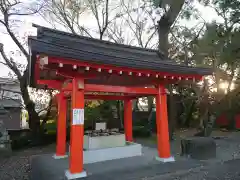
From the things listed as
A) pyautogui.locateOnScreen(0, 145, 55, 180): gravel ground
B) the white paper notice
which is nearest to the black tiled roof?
the white paper notice

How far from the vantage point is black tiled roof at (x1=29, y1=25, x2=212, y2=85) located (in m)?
4.51

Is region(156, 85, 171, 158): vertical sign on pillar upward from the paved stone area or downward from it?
upward

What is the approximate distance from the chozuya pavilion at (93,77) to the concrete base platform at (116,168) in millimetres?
304

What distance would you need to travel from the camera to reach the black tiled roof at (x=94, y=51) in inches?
177

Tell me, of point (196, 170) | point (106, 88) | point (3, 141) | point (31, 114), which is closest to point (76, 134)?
point (106, 88)

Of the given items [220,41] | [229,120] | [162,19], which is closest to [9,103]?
[162,19]

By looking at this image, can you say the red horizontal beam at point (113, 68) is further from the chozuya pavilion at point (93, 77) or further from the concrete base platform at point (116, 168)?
the concrete base platform at point (116, 168)

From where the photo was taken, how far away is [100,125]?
7.49 m

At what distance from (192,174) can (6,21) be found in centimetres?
1020

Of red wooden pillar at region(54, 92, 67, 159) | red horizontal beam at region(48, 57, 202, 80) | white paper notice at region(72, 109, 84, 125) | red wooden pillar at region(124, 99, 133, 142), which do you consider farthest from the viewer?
red wooden pillar at region(124, 99, 133, 142)

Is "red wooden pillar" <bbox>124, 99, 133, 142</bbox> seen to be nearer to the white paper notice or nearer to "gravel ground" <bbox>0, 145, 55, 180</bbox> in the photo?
the white paper notice

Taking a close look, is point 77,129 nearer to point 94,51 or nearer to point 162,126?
point 94,51

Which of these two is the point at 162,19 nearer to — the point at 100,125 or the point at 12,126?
the point at 100,125

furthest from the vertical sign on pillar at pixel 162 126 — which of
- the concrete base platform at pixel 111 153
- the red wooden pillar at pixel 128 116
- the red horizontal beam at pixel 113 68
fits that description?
the red wooden pillar at pixel 128 116
